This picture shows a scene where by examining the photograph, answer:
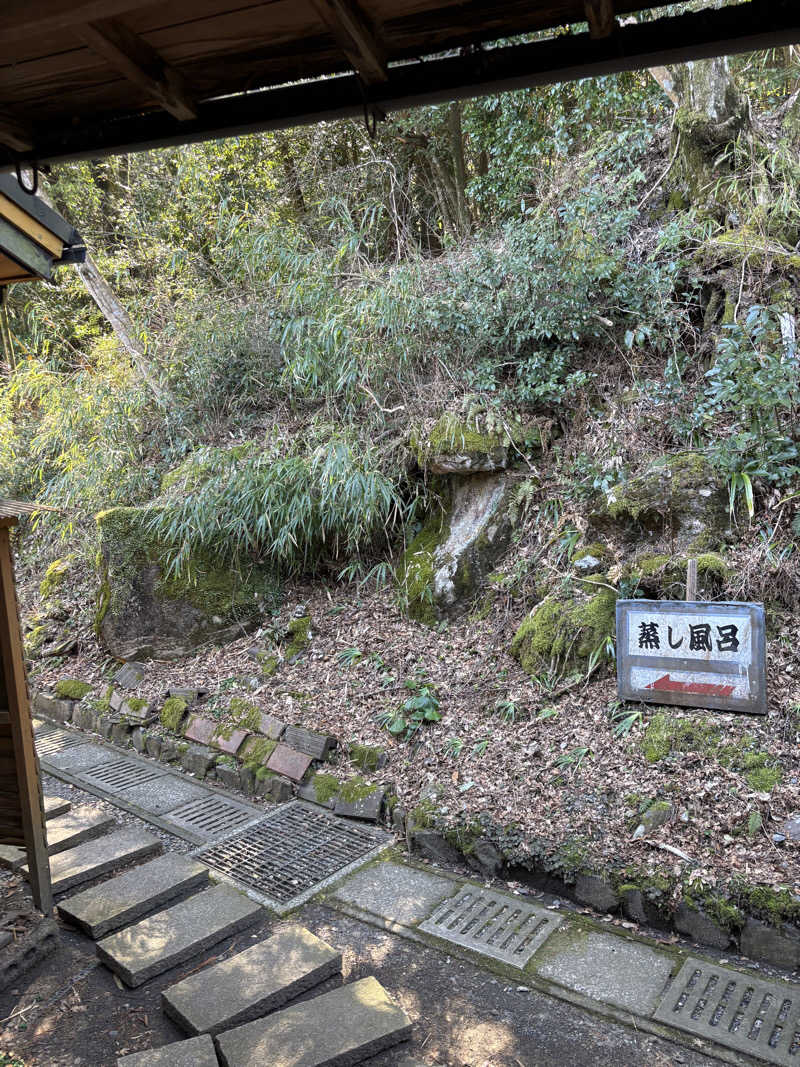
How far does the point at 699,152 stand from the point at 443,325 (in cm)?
257

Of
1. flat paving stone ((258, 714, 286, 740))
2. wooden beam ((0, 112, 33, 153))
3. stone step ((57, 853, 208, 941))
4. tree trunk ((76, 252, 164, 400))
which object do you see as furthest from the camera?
tree trunk ((76, 252, 164, 400))

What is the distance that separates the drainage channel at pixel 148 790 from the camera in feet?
14.2

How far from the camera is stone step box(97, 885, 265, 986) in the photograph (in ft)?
9.82

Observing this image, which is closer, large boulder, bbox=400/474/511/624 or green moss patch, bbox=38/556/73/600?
large boulder, bbox=400/474/511/624

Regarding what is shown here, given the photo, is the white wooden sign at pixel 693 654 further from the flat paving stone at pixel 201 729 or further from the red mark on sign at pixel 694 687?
the flat paving stone at pixel 201 729

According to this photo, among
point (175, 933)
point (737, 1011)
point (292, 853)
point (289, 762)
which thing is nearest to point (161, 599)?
point (289, 762)

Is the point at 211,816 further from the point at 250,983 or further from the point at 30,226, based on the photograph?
the point at 30,226

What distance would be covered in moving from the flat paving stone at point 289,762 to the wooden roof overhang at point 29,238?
3131 mm

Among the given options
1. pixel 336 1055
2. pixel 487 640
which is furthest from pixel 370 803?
pixel 336 1055

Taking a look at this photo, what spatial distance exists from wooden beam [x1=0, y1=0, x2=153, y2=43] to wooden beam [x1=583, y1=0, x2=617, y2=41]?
88 centimetres

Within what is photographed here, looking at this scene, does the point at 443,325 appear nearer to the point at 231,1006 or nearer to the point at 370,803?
the point at 370,803

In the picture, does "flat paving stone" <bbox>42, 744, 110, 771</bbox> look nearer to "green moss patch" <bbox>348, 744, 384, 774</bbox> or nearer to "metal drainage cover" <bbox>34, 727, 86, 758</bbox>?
"metal drainage cover" <bbox>34, 727, 86, 758</bbox>

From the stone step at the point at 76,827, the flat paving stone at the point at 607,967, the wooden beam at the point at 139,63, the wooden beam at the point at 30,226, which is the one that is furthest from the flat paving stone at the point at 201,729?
the wooden beam at the point at 139,63

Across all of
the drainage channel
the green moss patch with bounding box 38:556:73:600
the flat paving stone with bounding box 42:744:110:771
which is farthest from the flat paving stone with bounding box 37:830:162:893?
the green moss patch with bounding box 38:556:73:600
